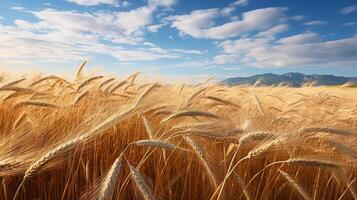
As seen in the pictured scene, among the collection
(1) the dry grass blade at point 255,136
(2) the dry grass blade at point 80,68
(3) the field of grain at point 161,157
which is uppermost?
(2) the dry grass blade at point 80,68

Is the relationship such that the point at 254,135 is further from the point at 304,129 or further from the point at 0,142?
the point at 0,142

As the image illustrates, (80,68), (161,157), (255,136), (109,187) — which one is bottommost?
(161,157)

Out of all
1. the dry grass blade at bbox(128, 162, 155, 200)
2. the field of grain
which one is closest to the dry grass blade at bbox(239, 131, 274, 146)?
the field of grain

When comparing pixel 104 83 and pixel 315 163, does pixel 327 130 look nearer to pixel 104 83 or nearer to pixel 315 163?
pixel 315 163

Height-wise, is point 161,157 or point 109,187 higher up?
point 109,187

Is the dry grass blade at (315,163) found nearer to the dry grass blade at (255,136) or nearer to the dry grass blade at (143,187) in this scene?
the dry grass blade at (255,136)

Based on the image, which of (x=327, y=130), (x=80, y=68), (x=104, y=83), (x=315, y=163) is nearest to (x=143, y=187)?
(x=315, y=163)

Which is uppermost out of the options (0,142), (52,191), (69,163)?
(0,142)

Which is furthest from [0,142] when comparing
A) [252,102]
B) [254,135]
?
[252,102]

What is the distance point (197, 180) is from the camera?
7.14 ft

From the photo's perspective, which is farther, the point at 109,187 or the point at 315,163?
the point at 315,163

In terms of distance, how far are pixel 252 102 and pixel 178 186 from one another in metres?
1.87

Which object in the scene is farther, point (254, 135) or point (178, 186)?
point (178, 186)

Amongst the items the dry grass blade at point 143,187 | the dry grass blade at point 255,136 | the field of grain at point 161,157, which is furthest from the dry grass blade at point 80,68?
the dry grass blade at point 143,187
